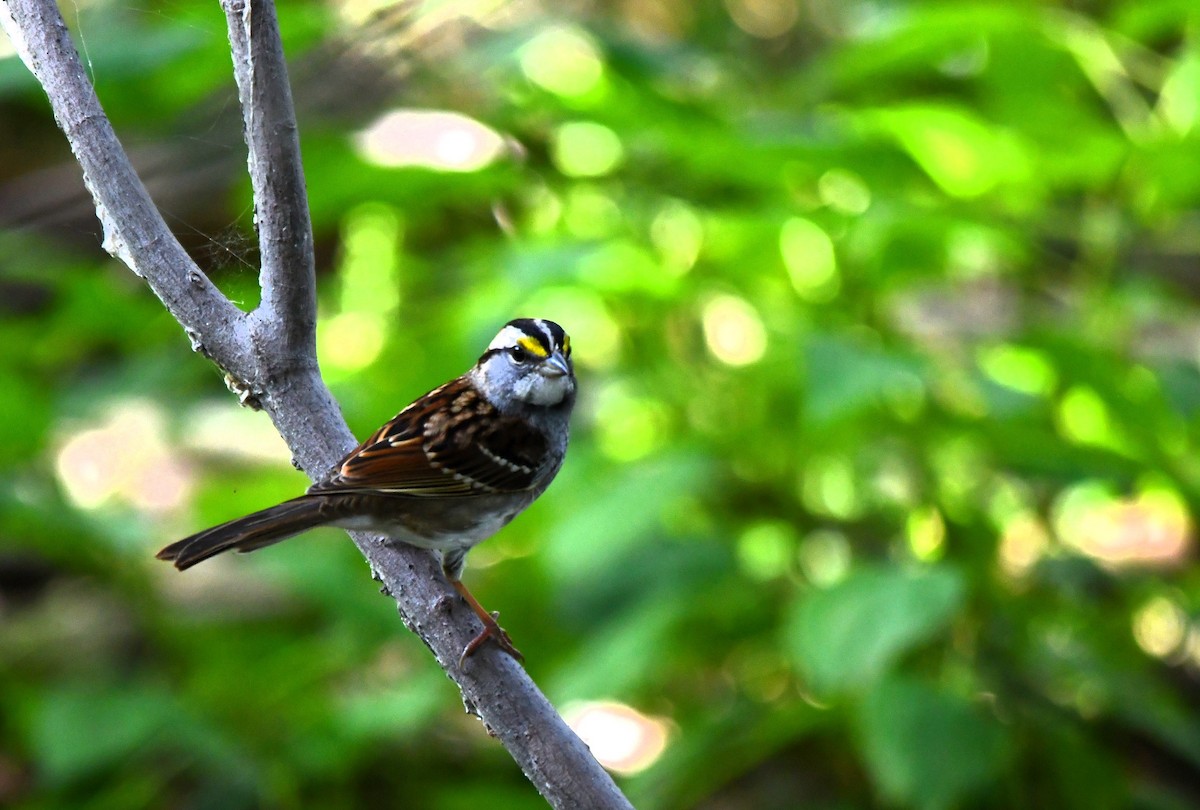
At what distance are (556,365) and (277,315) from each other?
400 mm

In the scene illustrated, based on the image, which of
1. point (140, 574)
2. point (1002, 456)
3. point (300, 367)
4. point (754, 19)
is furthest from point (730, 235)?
point (754, 19)

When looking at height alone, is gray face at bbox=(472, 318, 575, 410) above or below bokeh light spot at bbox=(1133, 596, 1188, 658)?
above

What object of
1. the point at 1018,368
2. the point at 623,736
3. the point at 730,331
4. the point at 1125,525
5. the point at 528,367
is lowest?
the point at 1125,525

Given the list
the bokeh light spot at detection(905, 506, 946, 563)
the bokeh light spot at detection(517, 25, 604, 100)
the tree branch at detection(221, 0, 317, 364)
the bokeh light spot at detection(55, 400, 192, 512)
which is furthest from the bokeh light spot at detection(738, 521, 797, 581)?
the bokeh light spot at detection(55, 400, 192, 512)

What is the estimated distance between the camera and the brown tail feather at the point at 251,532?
1160 millimetres

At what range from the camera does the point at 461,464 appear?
162 cm

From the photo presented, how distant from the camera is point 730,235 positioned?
118 inches

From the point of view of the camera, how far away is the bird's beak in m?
1.51

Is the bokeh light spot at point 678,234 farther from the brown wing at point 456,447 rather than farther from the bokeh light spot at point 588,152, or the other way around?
the brown wing at point 456,447

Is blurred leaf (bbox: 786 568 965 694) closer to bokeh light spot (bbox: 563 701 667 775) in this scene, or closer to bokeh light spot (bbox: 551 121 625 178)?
bokeh light spot (bbox: 563 701 667 775)

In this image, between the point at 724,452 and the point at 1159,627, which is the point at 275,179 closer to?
the point at 724,452

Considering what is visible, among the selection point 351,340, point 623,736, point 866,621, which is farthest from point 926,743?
point 351,340

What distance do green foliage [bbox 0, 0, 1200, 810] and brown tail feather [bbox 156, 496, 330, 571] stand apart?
1.11 metres

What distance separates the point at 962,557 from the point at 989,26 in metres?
1.22
